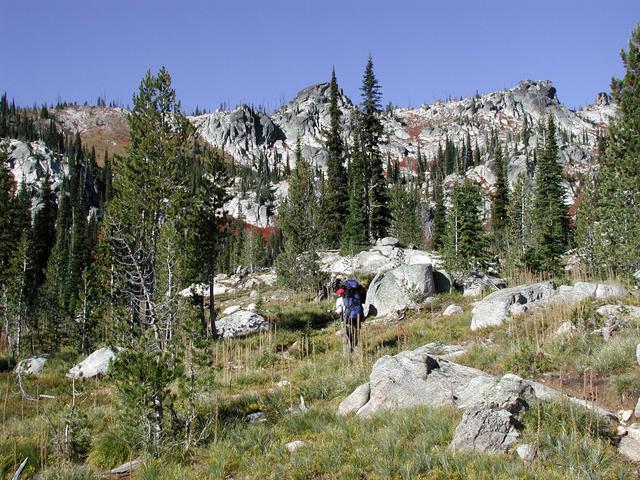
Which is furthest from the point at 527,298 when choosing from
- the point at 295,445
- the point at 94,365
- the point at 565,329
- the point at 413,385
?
the point at 94,365

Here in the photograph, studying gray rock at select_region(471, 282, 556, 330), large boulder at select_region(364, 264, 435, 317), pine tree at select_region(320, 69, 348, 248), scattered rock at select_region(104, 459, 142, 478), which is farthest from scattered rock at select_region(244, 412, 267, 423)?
pine tree at select_region(320, 69, 348, 248)

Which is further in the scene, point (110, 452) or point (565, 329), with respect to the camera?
point (565, 329)

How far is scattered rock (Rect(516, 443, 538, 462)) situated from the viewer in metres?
4.69

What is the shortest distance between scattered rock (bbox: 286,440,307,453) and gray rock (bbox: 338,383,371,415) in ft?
4.45

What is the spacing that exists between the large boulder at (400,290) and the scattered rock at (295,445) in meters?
12.0

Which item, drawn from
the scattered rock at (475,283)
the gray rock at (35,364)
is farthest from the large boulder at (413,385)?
the gray rock at (35,364)

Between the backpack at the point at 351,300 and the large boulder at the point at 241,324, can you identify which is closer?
the backpack at the point at 351,300

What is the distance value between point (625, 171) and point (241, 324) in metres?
15.8

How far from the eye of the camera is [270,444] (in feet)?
19.4

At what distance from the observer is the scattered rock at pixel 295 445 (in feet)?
18.6

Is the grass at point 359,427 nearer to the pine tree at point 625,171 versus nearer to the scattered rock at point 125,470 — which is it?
the scattered rock at point 125,470

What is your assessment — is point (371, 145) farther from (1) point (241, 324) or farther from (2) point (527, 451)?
(2) point (527, 451)

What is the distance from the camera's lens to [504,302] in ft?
39.6

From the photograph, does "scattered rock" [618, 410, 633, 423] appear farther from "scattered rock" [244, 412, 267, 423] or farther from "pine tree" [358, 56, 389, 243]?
"pine tree" [358, 56, 389, 243]
